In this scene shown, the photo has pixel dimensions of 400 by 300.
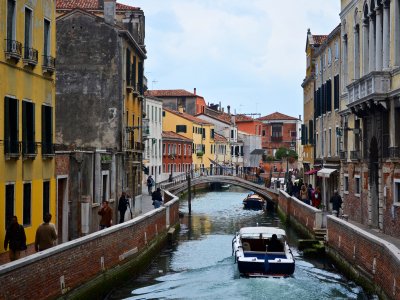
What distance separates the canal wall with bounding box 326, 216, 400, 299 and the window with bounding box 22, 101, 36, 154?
29.5 ft

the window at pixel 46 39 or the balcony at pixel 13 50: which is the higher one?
the window at pixel 46 39

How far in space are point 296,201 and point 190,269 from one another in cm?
1529

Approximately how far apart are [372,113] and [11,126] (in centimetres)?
1407

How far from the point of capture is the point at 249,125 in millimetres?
110438

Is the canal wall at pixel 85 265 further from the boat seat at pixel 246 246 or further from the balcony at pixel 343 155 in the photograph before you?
the balcony at pixel 343 155

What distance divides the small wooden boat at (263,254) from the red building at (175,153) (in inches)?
1687

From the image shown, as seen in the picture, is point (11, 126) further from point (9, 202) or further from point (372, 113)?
point (372, 113)

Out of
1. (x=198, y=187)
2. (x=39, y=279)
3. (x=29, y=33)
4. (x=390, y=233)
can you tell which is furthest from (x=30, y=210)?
(x=198, y=187)

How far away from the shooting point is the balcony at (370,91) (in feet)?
85.3

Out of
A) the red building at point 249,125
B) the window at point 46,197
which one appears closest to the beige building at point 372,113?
the window at point 46,197

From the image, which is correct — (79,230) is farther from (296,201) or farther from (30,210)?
(296,201)

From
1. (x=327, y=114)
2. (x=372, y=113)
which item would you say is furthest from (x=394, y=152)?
(x=327, y=114)

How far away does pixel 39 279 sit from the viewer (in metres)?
14.2

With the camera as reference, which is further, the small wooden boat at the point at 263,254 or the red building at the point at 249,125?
the red building at the point at 249,125
